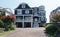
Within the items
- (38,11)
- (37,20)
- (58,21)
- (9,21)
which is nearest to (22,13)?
(37,20)

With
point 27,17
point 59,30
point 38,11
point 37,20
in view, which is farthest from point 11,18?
point 38,11

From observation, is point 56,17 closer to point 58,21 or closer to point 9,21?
point 58,21

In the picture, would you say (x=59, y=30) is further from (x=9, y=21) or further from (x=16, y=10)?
(x=16, y=10)

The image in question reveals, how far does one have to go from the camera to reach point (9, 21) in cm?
3734

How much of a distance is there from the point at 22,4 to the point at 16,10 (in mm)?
3216

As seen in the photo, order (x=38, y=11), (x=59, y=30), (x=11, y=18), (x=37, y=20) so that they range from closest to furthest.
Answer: (x=59, y=30)
(x=11, y=18)
(x=37, y=20)
(x=38, y=11)

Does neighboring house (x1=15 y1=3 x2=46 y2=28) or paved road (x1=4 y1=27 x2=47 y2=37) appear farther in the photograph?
neighboring house (x1=15 y1=3 x2=46 y2=28)

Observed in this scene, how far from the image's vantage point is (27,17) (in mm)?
63500

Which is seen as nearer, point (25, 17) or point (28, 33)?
point (28, 33)

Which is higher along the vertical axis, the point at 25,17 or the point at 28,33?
the point at 25,17

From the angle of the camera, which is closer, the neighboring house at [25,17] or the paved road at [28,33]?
the paved road at [28,33]

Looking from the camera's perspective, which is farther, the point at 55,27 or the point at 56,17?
the point at 56,17

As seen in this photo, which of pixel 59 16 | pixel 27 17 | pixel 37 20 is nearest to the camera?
pixel 59 16

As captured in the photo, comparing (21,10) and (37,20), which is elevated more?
(21,10)
